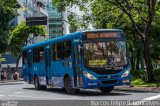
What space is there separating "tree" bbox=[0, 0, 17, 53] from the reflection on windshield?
108ft

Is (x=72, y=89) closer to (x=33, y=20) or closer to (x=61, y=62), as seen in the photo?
(x=61, y=62)

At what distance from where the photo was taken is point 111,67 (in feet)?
69.9

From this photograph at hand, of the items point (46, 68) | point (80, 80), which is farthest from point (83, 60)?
point (46, 68)

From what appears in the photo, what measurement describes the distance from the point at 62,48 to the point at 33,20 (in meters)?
17.4

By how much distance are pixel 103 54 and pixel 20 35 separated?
182ft

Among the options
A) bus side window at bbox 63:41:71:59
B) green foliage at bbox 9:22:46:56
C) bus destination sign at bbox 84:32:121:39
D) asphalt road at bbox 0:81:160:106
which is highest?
green foliage at bbox 9:22:46:56

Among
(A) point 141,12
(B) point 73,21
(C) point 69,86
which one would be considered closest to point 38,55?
(B) point 73,21

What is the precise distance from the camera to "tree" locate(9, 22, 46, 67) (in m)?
74.9

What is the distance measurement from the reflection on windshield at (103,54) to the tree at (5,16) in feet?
108

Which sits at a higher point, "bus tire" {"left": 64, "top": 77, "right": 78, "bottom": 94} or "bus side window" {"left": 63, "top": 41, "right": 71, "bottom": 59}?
"bus side window" {"left": 63, "top": 41, "right": 71, "bottom": 59}

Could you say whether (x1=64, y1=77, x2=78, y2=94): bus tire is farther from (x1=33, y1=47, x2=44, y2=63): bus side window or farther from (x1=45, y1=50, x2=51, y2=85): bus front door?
(x1=33, y1=47, x2=44, y2=63): bus side window

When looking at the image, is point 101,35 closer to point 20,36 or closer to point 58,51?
point 58,51

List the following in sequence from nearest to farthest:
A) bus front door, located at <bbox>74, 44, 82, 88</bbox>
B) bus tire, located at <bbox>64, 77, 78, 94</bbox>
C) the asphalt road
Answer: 1. the asphalt road
2. bus front door, located at <bbox>74, 44, 82, 88</bbox>
3. bus tire, located at <bbox>64, 77, 78, 94</bbox>

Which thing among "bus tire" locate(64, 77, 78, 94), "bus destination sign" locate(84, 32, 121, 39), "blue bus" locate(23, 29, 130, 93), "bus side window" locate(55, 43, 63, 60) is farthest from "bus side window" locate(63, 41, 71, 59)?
"bus destination sign" locate(84, 32, 121, 39)
